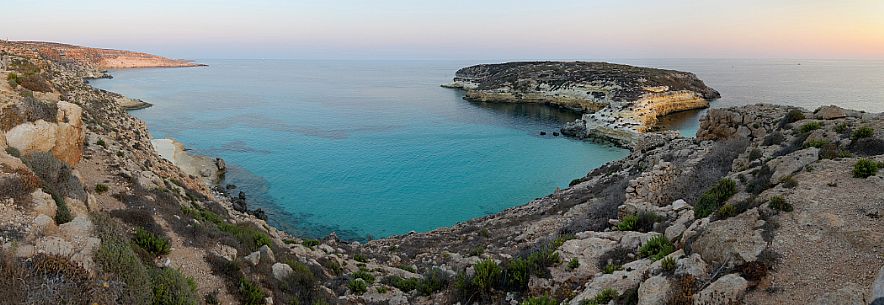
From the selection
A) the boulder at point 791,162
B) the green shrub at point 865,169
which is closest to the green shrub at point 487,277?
the boulder at point 791,162

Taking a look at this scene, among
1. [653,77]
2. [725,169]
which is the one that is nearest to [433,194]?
[725,169]

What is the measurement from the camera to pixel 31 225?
7750 mm

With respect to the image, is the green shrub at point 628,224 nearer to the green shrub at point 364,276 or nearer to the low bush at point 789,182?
the low bush at point 789,182

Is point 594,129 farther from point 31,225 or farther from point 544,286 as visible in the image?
point 31,225

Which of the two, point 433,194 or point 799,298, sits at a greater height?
point 799,298

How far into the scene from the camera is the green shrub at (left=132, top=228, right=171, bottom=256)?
9845 mm

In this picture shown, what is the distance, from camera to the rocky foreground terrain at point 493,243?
687 cm

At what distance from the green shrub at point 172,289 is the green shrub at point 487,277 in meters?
5.91

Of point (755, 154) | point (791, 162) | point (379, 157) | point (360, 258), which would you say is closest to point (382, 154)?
point (379, 157)

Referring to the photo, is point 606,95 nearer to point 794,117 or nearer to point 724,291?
point 794,117

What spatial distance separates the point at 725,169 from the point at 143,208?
19555 mm

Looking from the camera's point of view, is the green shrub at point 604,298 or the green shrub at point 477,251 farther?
the green shrub at point 477,251

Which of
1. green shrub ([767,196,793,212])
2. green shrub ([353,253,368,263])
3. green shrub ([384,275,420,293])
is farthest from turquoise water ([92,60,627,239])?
green shrub ([767,196,793,212])

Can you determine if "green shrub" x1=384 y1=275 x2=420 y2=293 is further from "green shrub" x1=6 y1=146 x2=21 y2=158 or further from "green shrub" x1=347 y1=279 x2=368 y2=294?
"green shrub" x1=6 y1=146 x2=21 y2=158
